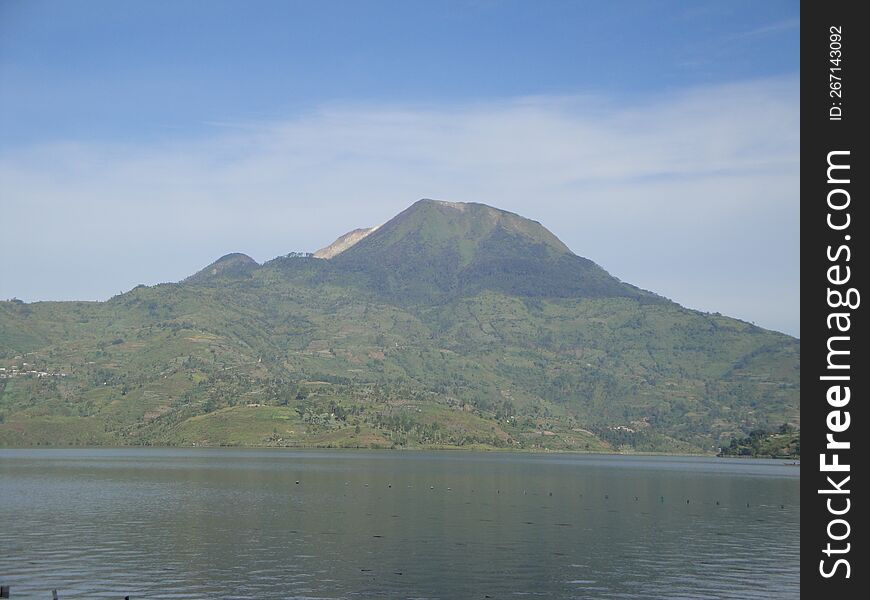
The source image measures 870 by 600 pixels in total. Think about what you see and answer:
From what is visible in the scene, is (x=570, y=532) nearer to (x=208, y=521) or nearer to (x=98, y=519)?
(x=208, y=521)

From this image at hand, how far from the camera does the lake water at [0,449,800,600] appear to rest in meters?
78.2

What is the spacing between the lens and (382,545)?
3974 inches

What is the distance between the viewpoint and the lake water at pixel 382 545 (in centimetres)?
7819

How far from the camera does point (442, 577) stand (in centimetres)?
8188

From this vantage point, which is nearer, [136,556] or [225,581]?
[225,581]
